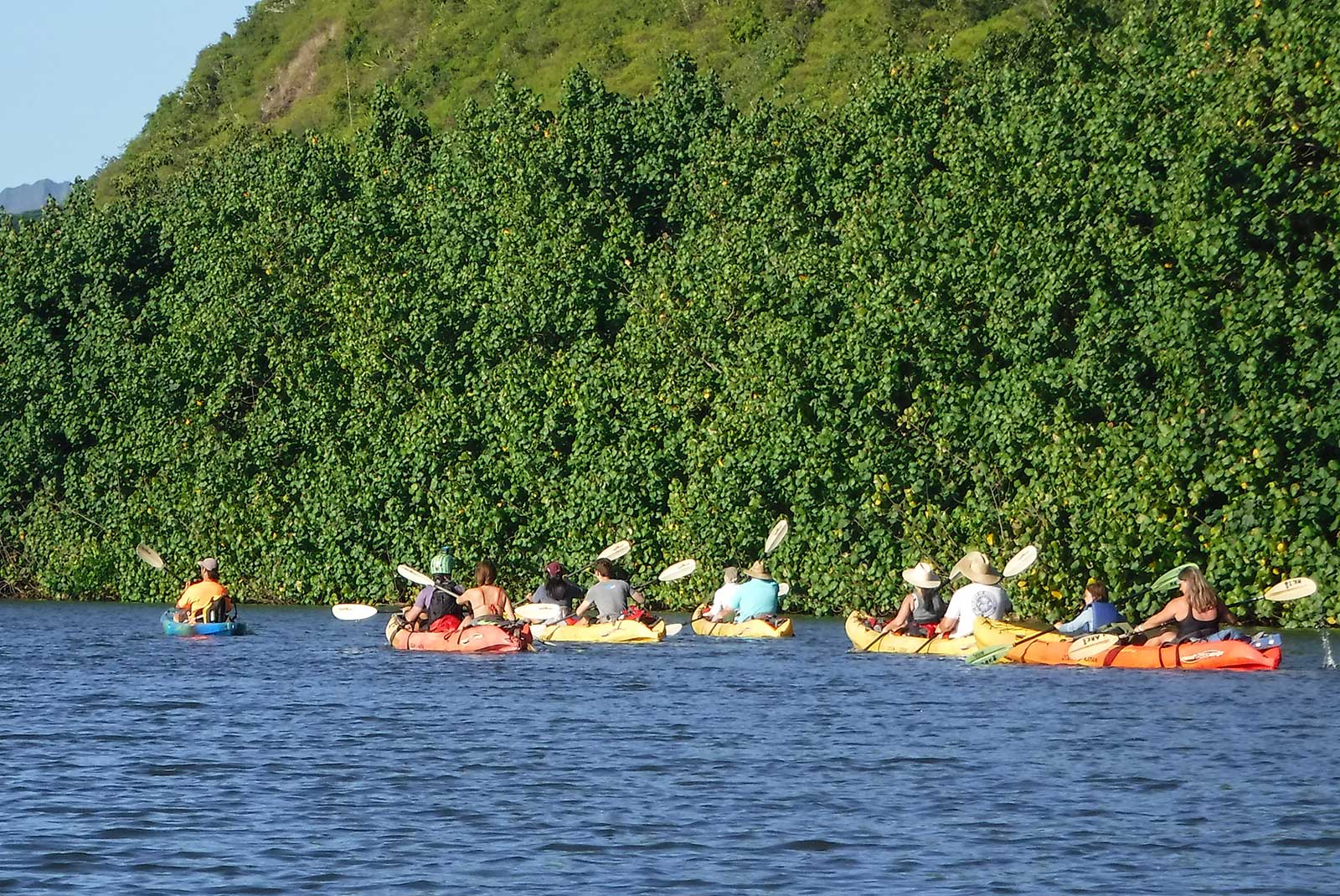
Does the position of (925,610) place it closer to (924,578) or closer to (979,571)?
(924,578)

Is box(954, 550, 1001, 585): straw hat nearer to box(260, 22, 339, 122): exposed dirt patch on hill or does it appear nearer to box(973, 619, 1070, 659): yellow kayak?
box(973, 619, 1070, 659): yellow kayak

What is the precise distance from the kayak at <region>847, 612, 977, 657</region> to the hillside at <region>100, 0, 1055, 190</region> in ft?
142

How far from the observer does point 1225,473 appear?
1435 inches

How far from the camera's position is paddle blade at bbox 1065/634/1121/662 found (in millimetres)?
29984

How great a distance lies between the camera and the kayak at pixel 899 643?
3266cm

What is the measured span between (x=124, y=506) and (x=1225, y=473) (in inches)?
1411

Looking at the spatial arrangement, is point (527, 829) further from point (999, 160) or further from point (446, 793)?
point (999, 160)

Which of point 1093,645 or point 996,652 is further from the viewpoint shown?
point 996,652

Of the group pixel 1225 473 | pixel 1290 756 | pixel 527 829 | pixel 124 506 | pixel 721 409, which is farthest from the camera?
pixel 124 506

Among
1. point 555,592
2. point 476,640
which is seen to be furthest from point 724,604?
point 476,640

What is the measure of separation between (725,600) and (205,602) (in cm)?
1005

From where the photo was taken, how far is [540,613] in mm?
38000

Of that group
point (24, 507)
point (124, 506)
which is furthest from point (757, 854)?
point (24, 507)

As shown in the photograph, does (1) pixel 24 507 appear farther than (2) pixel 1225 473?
Yes
